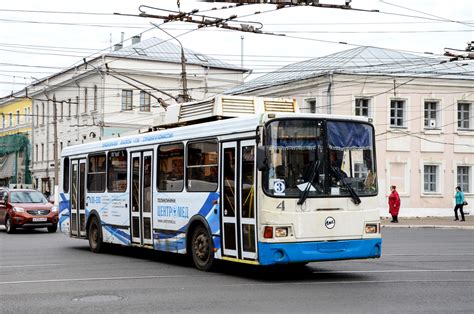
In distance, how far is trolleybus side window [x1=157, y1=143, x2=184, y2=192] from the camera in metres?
15.6

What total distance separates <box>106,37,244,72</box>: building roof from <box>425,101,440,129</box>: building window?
23634 mm

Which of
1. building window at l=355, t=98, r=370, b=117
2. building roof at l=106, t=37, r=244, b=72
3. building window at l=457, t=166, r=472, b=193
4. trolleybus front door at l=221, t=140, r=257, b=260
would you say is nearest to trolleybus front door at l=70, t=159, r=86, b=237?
trolleybus front door at l=221, t=140, r=257, b=260

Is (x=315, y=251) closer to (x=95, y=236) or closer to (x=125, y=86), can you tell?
(x=95, y=236)

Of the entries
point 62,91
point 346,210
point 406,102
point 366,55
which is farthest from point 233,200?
point 62,91

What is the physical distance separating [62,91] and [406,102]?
35.0 meters

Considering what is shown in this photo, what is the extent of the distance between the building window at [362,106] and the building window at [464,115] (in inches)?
221

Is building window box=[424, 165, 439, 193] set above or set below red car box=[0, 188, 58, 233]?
above

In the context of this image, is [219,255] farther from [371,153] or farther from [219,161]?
[371,153]

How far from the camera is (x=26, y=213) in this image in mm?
29531

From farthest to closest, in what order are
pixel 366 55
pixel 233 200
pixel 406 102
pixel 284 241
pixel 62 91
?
1. pixel 62 91
2. pixel 366 55
3. pixel 406 102
4. pixel 233 200
5. pixel 284 241

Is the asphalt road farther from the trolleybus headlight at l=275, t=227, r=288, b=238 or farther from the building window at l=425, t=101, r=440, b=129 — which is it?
the building window at l=425, t=101, r=440, b=129

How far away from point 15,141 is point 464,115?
163 ft

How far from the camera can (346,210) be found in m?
13.4

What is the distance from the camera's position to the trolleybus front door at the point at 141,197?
16922 mm
